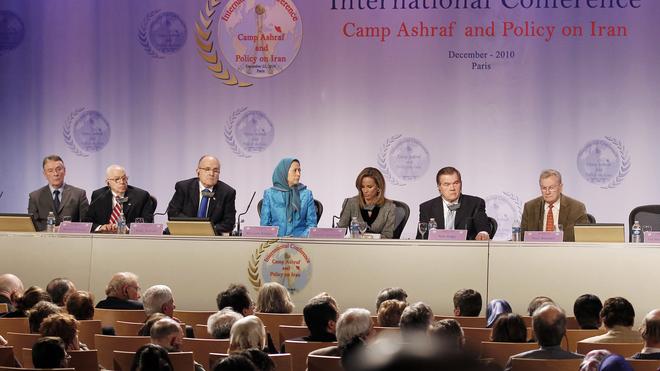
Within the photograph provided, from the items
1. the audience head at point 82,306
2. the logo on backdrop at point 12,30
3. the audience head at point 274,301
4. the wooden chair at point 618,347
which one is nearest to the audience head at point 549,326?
the wooden chair at point 618,347

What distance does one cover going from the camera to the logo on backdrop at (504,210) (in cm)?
962

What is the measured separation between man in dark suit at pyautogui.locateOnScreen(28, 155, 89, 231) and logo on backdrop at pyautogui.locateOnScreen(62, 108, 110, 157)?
2.10 m

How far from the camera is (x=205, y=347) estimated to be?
13.5ft

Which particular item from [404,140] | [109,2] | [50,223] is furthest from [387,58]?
[50,223]

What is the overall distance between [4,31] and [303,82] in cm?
331

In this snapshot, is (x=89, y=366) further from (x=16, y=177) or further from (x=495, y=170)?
(x=16, y=177)

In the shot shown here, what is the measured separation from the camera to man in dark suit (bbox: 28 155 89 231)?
27.5 feet

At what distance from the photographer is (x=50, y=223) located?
7734mm

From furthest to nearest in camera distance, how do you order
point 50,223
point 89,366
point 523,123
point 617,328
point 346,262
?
point 523,123, point 50,223, point 346,262, point 617,328, point 89,366

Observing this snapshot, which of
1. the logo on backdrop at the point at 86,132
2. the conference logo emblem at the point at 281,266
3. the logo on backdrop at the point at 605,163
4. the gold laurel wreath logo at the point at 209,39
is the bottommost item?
the conference logo emblem at the point at 281,266

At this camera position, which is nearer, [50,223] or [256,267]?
[256,267]

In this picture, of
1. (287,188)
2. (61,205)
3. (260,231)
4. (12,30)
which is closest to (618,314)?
(260,231)

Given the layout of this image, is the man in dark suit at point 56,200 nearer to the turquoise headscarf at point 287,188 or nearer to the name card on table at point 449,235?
the turquoise headscarf at point 287,188

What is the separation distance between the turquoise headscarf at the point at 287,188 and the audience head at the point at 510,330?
363 cm
